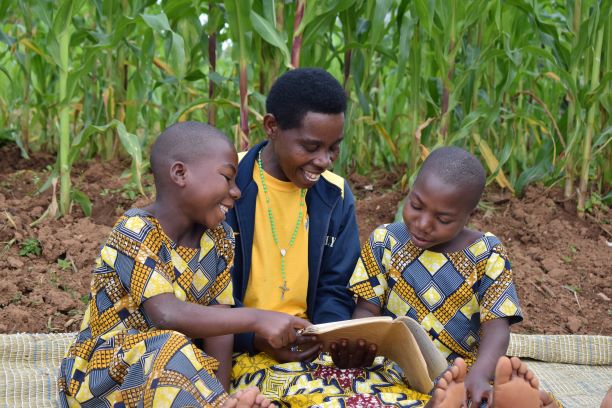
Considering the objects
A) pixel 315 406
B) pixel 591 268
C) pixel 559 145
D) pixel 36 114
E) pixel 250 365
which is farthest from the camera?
pixel 36 114

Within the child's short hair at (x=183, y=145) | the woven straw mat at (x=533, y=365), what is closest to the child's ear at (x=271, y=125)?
the child's short hair at (x=183, y=145)

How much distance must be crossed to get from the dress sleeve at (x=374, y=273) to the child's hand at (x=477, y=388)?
0.42 m

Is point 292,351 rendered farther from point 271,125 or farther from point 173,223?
point 271,125

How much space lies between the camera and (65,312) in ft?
11.7

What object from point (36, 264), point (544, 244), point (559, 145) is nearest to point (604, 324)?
point (544, 244)

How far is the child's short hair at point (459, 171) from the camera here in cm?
254

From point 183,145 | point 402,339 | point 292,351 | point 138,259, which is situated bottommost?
point 292,351

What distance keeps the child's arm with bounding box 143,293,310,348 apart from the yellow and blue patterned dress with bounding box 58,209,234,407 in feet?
0.13

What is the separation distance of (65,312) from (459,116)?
8.51 ft

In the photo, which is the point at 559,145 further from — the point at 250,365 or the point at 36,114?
the point at 36,114

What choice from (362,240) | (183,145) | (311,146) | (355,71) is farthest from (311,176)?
(355,71)

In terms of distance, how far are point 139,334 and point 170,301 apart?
123 millimetres

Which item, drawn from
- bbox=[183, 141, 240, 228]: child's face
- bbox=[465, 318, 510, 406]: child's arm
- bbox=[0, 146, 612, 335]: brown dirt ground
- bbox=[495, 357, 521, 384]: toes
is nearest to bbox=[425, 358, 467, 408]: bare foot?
bbox=[495, 357, 521, 384]: toes

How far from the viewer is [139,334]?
2250 millimetres
